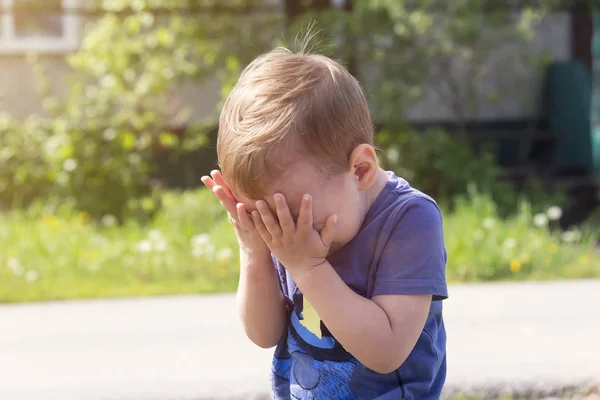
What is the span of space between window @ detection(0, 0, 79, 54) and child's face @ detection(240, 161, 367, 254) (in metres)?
6.50

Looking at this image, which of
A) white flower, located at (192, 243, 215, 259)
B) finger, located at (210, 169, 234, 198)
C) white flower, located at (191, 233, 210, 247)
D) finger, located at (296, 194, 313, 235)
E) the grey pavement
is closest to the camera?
finger, located at (296, 194, 313, 235)

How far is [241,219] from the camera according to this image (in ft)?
5.05

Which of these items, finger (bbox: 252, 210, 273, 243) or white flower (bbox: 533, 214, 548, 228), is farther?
white flower (bbox: 533, 214, 548, 228)

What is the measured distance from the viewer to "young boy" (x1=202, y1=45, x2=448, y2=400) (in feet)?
4.88

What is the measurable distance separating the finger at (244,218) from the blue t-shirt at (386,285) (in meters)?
0.20

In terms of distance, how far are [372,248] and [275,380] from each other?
1.29 feet

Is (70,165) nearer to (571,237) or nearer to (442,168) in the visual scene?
(442,168)

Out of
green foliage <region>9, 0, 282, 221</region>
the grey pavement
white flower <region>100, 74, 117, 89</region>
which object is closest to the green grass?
the grey pavement

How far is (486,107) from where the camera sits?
8578 mm

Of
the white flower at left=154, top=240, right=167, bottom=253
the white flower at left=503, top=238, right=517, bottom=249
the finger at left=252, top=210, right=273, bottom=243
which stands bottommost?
the white flower at left=154, top=240, right=167, bottom=253

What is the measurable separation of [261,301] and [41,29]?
276 inches

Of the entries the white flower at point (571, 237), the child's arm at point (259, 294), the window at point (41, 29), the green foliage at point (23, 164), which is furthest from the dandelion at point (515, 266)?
the window at point (41, 29)

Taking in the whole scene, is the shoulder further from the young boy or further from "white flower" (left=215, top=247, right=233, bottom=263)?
"white flower" (left=215, top=247, right=233, bottom=263)

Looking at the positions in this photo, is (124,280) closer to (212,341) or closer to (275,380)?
(212,341)
